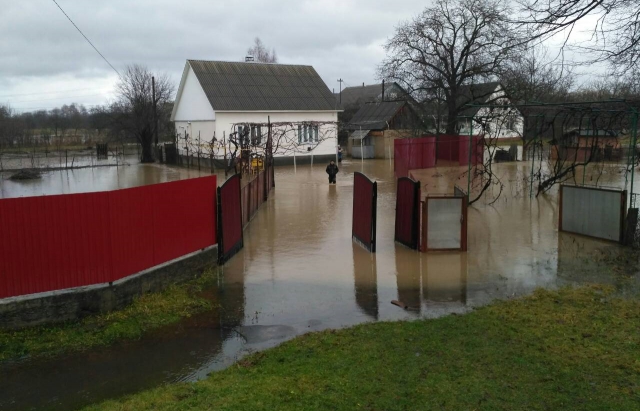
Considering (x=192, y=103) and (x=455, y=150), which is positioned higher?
(x=192, y=103)

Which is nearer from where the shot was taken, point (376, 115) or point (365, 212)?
point (365, 212)

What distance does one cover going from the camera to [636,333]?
7.11m

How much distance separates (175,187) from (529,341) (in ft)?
21.3

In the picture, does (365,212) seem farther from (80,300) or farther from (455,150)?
(455,150)

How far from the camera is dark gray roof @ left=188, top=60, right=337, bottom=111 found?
40.6 metres

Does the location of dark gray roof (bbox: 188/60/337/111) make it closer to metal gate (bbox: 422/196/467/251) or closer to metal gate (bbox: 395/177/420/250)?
metal gate (bbox: 395/177/420/250)

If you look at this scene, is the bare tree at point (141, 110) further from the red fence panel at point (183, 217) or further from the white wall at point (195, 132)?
the red fence panel at point (183, 217)

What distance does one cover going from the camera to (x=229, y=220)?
12.3 m

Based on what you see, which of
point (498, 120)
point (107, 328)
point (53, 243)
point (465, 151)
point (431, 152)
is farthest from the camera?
point (465, 151)

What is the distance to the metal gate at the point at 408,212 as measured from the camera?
1241 cm

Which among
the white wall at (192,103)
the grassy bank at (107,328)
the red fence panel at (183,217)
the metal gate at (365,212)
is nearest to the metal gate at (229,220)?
the red fence panel at (183,217)

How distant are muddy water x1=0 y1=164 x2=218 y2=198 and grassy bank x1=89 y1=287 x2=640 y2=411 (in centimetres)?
2024

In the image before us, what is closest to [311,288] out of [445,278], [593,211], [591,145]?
[445,278]

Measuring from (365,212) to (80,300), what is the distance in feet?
21.7
